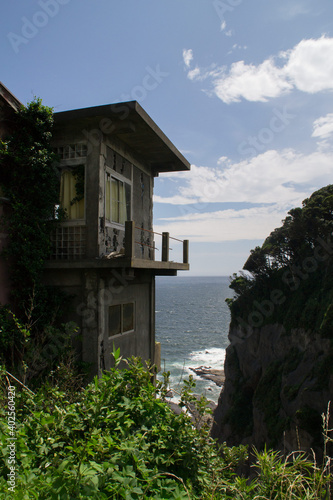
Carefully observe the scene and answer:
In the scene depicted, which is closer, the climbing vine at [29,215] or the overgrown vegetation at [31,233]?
the overgrown vegetation at [31,233]

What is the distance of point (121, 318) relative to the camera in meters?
9.91

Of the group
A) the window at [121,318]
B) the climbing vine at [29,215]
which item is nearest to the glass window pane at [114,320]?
the window at [121,318]

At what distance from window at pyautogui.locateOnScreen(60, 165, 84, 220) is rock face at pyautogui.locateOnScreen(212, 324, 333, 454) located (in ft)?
41.6

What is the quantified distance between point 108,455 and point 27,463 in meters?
0.80

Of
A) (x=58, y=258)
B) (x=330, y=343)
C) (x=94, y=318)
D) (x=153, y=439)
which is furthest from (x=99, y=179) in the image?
(x=330, y=343)

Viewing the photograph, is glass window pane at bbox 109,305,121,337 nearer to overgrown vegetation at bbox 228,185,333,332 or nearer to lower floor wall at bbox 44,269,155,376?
lower floor wall at bbox 44,269,155,376

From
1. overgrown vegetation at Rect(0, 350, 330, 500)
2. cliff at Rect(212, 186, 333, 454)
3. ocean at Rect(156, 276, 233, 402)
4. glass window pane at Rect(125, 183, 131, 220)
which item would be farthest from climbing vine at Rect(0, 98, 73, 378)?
ocean at Rect(156, 276, 233, 402)

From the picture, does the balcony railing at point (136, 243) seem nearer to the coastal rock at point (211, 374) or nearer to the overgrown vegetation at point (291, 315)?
the overgrown vegetation at point (291, 315)

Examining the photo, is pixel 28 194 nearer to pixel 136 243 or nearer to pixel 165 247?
pixel 136 243

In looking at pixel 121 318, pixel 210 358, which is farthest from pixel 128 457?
pixel 210 358

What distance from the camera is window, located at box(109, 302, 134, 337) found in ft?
30.9

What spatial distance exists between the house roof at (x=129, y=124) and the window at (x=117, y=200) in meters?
1.25

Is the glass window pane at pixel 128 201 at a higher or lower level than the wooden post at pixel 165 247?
higher

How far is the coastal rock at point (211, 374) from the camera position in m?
48.0
